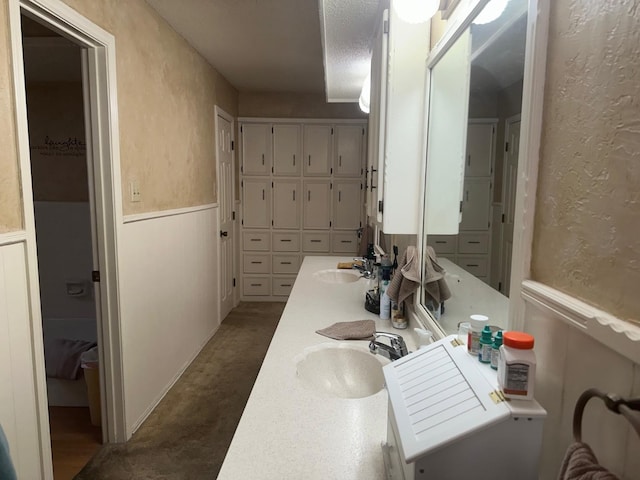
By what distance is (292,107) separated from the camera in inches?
182

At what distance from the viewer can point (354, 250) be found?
4.71 meters

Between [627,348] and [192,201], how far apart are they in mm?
3083

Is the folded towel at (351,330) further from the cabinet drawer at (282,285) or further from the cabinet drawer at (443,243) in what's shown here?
the cabinet drawer at (282,285)

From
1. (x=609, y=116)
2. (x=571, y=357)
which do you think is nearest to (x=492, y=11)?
(x=609, y=116)

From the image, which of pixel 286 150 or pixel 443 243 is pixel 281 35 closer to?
pixel 286 150

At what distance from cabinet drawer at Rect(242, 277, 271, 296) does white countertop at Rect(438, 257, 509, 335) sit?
360cm

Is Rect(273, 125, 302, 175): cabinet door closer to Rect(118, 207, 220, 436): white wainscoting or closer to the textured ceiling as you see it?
the textured ceiling

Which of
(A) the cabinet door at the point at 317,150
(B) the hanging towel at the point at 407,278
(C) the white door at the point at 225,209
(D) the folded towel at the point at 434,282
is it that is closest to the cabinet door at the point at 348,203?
(A) the cabinet door at the point at 317,150

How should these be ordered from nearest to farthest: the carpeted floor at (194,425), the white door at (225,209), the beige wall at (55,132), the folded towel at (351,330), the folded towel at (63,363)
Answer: the folded towel at (351,330), the carpeted floor at (194,425), the folded towel at (63,363), the beige wall at (55,132), the white door at (225,209)

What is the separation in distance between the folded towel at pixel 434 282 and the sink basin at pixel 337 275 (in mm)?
1324

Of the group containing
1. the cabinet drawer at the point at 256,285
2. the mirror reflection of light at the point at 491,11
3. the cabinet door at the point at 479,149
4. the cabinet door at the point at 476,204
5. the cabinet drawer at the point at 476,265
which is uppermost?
the mirror reflection of light at the point at 491,11

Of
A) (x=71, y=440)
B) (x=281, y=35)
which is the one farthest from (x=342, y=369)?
(x=281, y=35)

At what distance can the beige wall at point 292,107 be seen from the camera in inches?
181

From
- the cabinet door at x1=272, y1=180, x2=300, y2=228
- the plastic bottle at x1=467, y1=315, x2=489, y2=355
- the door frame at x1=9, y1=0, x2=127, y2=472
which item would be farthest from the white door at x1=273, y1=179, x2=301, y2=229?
the plastic bottle at x1=467, y1=315, x2=489, y2=355
